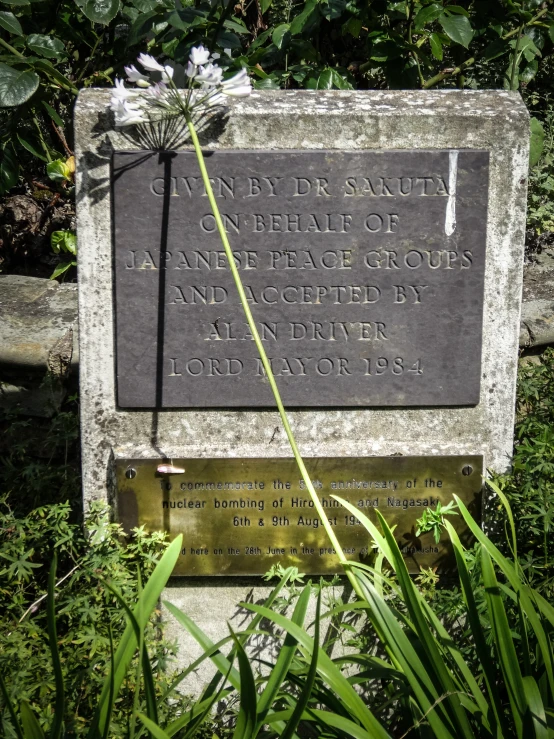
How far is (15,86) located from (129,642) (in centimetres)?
184

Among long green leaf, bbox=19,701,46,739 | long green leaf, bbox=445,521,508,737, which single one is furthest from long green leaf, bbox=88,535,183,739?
long green leaf, bbox=445,521,508,737

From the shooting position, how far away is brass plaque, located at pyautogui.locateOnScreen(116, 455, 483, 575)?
8.52 feet

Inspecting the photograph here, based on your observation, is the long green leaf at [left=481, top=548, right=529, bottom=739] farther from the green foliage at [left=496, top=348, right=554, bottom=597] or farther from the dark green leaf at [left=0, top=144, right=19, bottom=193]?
the dark green leaf at [left=0, top=144, right=19, bottom=193]

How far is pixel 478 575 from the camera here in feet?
7.90

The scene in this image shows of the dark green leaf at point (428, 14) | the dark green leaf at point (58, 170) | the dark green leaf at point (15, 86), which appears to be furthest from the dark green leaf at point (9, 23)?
the dark green leaf at point (428, 14)

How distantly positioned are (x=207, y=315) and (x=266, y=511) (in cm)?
67

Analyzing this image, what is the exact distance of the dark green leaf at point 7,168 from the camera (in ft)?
10.6

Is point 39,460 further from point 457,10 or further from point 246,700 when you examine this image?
point 457,10

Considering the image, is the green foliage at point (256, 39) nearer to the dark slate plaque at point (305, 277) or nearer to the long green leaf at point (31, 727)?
the dark slate plaque at point (305, 277)

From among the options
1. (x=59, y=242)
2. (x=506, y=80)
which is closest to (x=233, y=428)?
(x=59, y=242)

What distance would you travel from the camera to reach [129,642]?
1.87m

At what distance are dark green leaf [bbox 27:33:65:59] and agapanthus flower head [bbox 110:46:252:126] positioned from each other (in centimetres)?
81

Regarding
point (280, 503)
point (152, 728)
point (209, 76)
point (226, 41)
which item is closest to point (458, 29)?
point (226, 41)

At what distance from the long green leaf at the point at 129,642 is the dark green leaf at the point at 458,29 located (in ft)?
6.75
